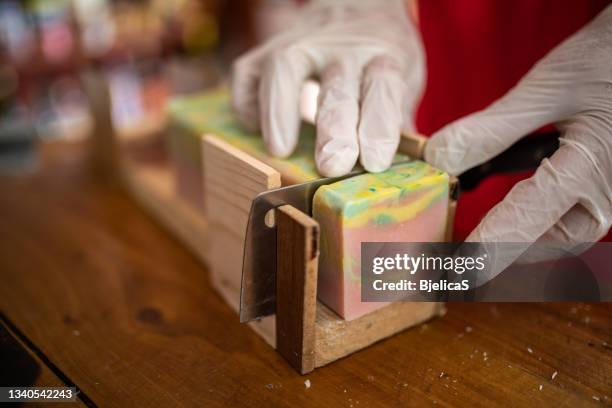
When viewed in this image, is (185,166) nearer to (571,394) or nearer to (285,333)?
(285,333)

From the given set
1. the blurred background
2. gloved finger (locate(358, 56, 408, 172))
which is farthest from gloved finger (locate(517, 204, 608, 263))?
the blurred background

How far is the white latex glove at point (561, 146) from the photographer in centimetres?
66

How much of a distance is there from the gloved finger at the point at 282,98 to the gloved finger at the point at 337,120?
38 mm

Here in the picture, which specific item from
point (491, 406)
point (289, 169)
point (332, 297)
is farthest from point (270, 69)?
point (491, 406)

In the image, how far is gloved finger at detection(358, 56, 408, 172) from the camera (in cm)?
69

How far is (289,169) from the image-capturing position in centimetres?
73

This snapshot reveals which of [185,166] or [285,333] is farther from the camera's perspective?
[185,166]

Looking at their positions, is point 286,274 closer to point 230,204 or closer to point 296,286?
point 296,286

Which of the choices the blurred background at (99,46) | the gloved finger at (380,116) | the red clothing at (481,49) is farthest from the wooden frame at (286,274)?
the blurred background at (99,46)

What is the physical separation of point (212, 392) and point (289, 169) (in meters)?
0.28

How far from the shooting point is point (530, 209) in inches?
26.4

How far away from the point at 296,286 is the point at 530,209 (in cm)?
28

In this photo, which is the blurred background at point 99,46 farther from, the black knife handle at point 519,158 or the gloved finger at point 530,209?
the gloved finger at point 530,209

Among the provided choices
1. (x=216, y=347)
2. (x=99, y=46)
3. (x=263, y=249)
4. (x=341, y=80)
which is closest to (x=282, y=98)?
(x=341, y=80)
